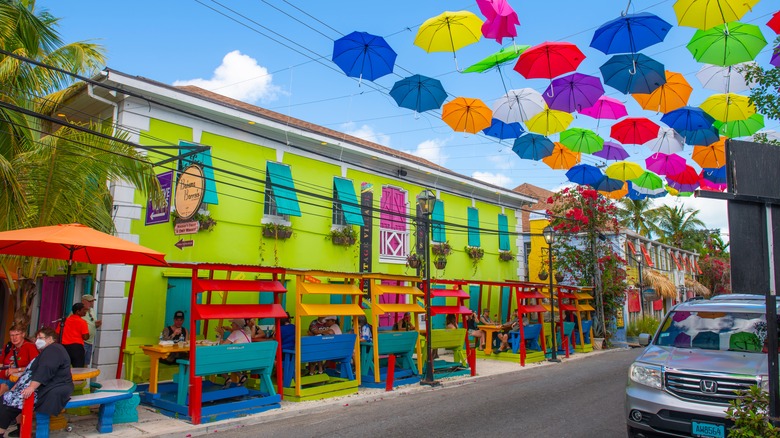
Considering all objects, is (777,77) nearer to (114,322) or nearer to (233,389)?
(233,389)

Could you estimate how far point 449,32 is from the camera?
458 inches

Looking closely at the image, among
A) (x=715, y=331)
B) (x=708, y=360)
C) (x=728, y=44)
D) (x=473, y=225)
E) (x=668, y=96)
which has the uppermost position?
(x=728, y=44)

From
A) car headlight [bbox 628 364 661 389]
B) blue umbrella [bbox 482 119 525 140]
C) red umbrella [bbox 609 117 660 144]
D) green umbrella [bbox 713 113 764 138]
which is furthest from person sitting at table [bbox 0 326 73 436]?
green umbrella [bbox 713 113 764 138]

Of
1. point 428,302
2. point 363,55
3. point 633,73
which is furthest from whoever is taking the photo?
point 428,302

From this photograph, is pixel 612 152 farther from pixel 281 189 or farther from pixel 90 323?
pixel 90 323

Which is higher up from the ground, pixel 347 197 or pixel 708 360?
pixel 347 197

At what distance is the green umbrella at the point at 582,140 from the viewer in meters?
16.1

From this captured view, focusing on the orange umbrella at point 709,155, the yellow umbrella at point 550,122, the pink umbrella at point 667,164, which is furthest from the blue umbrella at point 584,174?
the yellow umbrella at point 550,122

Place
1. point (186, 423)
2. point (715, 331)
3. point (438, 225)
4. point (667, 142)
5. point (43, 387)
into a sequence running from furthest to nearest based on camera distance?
point (438, 225)
point (667, 142)
point (186, 423)
point (715, 331)
point (43, 387)

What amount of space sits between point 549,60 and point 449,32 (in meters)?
2.19

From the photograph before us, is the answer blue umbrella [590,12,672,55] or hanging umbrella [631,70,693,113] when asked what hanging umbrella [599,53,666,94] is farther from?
hanging umbrella [631,70,693,113]

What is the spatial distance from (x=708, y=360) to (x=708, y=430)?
1.03 metres

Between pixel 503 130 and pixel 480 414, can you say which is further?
pixel 503 130

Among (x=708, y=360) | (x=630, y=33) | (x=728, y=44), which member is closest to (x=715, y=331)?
(x=708, y=360)
